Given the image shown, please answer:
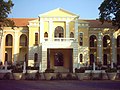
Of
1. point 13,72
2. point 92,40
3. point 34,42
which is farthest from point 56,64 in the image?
point 13,72

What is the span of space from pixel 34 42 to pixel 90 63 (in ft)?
34.7

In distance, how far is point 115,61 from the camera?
42500 millimetres

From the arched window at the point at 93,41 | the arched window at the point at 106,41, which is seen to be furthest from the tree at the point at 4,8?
the arched window at the point at 106,41

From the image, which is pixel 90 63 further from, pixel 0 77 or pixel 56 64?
pixel 0 77

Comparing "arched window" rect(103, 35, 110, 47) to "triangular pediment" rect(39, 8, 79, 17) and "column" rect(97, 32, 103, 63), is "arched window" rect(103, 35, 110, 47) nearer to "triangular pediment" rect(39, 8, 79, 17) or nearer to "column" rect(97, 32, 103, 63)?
"column" rect(97, 32, 103, 63)

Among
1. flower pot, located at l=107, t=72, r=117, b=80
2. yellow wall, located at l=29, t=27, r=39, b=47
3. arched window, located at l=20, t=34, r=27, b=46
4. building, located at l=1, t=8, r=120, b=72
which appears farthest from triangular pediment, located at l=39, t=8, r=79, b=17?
flower pot, located at l=107, t=72, r=117, b=80

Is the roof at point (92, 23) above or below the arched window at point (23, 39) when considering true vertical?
above

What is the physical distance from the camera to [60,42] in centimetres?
3734

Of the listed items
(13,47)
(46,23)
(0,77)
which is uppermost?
(46,23)

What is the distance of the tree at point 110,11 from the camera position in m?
31.0

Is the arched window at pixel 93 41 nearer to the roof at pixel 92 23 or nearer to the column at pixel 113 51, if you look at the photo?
the roof at pixel 92 23

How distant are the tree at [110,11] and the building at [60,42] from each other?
22.5 ft

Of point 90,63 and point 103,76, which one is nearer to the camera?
point 103,76

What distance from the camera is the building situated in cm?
3812
